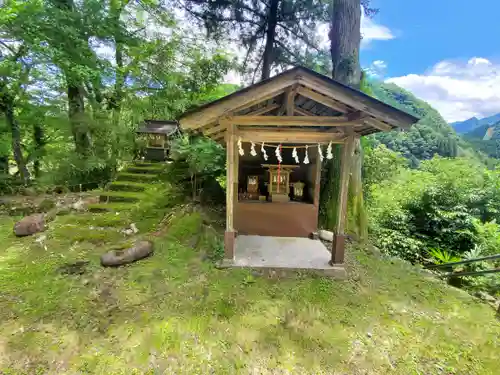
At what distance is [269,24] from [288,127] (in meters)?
5.23

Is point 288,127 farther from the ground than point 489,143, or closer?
closer

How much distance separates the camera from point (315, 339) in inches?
106

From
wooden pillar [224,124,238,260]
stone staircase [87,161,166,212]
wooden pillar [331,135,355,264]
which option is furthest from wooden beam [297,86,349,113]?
stone staircase [87,161,166,212]

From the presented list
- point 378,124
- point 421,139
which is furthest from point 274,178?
point 421,139

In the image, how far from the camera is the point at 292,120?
3.70m

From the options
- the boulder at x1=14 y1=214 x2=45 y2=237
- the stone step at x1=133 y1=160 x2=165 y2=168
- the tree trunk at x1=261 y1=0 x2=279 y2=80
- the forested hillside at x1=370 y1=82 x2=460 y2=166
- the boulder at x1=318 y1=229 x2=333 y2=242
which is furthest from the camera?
the forested hillside at x1=370 y1=82 x2=460 y2=166

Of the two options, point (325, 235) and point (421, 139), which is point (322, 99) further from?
point (421, 139)

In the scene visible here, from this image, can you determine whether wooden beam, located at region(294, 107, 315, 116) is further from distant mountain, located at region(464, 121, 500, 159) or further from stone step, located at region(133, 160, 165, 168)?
distant mountain, located at region(464, 121, 500, 159)

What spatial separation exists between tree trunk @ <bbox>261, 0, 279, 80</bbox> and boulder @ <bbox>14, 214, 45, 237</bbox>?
7.35m

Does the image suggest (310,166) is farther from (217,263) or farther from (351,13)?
(351,13)

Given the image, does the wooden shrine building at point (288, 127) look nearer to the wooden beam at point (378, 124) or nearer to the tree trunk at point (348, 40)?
the wooden beam at point (378, 124)

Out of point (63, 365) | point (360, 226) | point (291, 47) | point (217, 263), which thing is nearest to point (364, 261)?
point (360, 226)

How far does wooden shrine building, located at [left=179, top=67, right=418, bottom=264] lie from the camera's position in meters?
3.45

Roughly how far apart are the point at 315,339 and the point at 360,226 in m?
3.97
